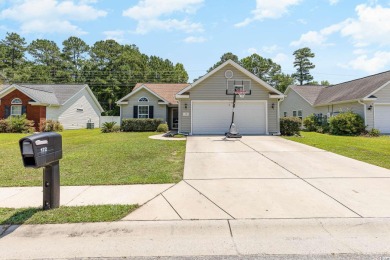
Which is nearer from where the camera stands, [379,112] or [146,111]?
[379,112]

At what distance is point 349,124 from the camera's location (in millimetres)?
18344

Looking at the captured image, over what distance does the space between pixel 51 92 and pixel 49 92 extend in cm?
50

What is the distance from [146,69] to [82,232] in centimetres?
4979

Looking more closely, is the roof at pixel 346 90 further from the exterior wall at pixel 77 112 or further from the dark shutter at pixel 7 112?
the dark shutter at pixel 7 112

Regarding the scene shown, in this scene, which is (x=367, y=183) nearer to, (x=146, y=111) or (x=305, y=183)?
(x=305, y=183)

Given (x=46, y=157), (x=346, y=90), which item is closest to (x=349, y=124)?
(x=346, y=90)

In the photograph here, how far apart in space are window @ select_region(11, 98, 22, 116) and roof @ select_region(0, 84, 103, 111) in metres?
1.00

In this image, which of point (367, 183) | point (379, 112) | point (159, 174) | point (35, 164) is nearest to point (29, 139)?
point (35, 164)

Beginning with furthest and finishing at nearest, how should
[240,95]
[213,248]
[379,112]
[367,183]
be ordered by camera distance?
[379,112] < [240,95] < [367,183] < [213,248]

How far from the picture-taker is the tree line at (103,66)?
4588 cm

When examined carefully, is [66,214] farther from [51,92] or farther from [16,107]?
[51,92]

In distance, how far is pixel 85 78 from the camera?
46.9 meters

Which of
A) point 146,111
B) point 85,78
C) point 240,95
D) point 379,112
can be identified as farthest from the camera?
point 85,78

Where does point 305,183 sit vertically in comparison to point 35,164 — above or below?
below
